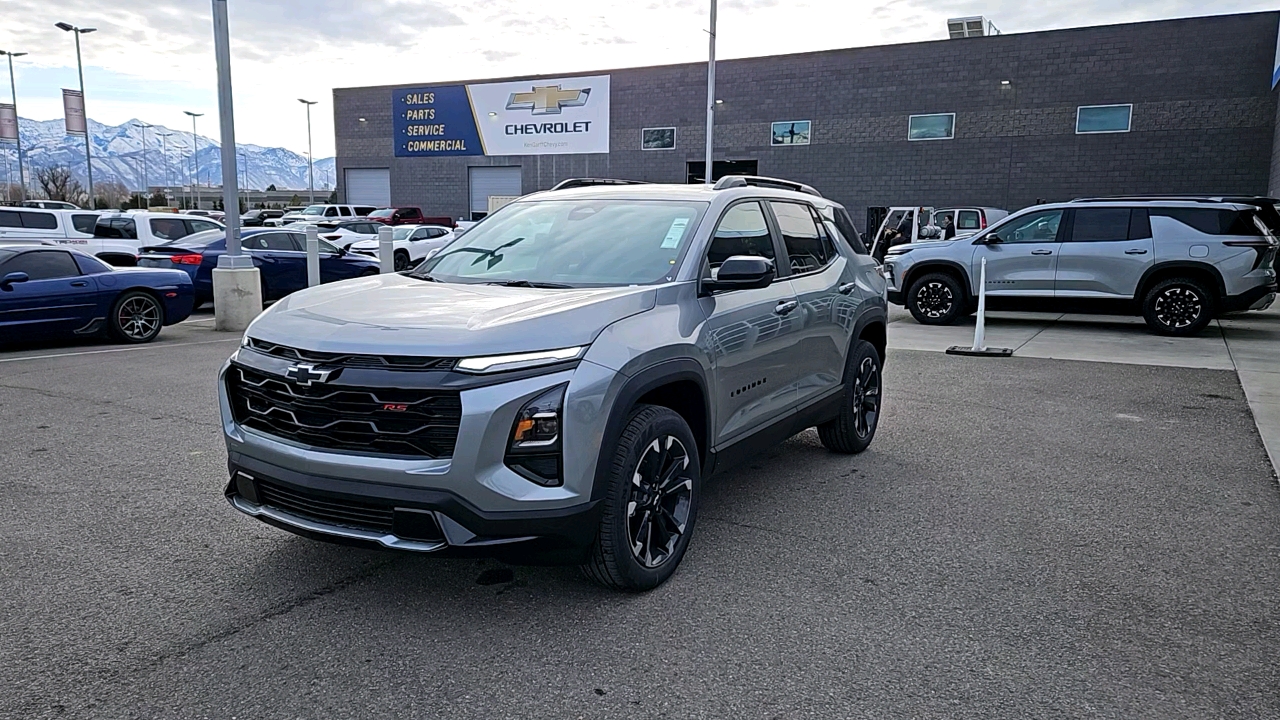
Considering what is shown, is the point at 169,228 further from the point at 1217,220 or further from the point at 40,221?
the point at 1217,220

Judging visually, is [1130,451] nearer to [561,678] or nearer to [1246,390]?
[1246,390]

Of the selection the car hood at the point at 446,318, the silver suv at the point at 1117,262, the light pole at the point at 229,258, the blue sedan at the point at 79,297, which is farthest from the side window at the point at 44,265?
the silver suv at the point at 1117,262

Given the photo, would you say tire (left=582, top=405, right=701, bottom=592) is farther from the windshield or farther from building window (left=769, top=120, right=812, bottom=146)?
building window (left=769, top=120, right=812, bottom=146)

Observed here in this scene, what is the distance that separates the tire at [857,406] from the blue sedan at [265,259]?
11343mm

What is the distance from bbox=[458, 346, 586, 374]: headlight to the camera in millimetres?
3387

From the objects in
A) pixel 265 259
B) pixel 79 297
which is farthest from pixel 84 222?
pixel 79 297

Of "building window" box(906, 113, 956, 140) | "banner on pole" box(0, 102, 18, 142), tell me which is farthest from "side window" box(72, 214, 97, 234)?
"banner on pole" box(0, 102, 18, 142)

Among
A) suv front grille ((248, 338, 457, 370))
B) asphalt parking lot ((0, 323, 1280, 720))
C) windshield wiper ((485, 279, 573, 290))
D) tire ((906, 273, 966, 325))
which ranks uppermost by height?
windshield wiper ((485, 279, 573, 290))

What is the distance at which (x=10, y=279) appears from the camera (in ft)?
34.8

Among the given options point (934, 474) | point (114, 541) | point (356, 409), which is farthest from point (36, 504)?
point (934, 474)

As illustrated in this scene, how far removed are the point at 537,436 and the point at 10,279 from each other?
33.0 feet

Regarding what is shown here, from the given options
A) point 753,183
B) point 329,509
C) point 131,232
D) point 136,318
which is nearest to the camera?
point 329,509

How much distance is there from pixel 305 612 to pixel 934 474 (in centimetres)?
390

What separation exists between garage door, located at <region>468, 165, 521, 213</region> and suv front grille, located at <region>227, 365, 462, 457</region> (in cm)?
3522
